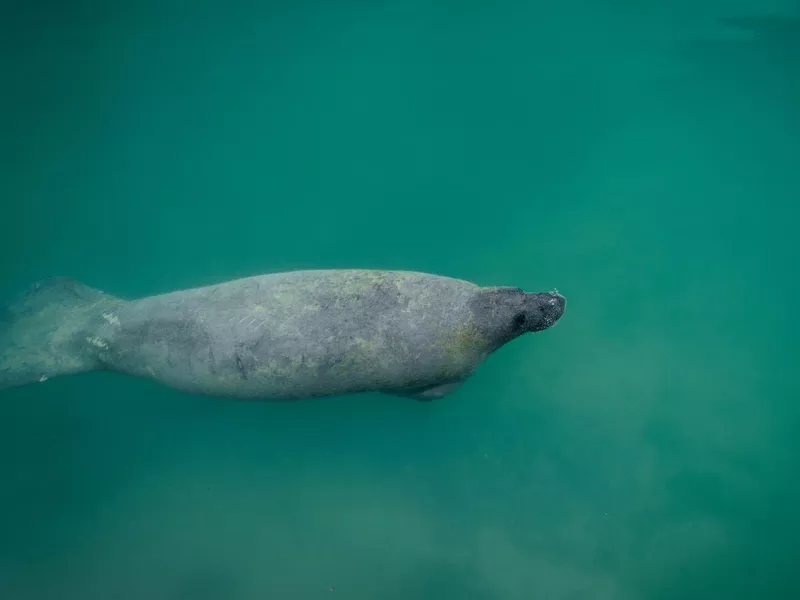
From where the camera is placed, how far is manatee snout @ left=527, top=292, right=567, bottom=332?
2912mm

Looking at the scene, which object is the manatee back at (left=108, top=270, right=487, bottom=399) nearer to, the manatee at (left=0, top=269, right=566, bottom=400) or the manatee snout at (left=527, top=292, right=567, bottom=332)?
the manatee at (left=0, top=269, right=566, bottom=400)

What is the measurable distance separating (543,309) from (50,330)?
3.54 metres

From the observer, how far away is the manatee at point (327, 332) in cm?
289

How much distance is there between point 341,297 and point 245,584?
110 inches

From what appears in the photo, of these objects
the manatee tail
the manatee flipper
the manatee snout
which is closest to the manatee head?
the manatee snout

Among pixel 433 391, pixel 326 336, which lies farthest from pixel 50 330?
pixel 433 391

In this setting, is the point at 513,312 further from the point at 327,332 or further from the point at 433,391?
the point at 327,332

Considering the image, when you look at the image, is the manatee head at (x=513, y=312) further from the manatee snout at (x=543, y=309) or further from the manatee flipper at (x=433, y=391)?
the manatee flipper at (x=433, y=391)

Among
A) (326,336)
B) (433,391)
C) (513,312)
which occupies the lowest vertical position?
(433,391)

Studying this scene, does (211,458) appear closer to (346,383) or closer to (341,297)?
(346,383)

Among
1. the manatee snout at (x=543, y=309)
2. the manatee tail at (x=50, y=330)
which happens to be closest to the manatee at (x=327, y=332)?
the manatee snout at (x=543, y=309)

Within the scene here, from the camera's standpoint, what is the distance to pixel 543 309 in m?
2.91

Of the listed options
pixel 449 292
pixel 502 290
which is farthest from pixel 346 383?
pixel 502 290

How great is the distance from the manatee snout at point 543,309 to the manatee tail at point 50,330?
2975mm
